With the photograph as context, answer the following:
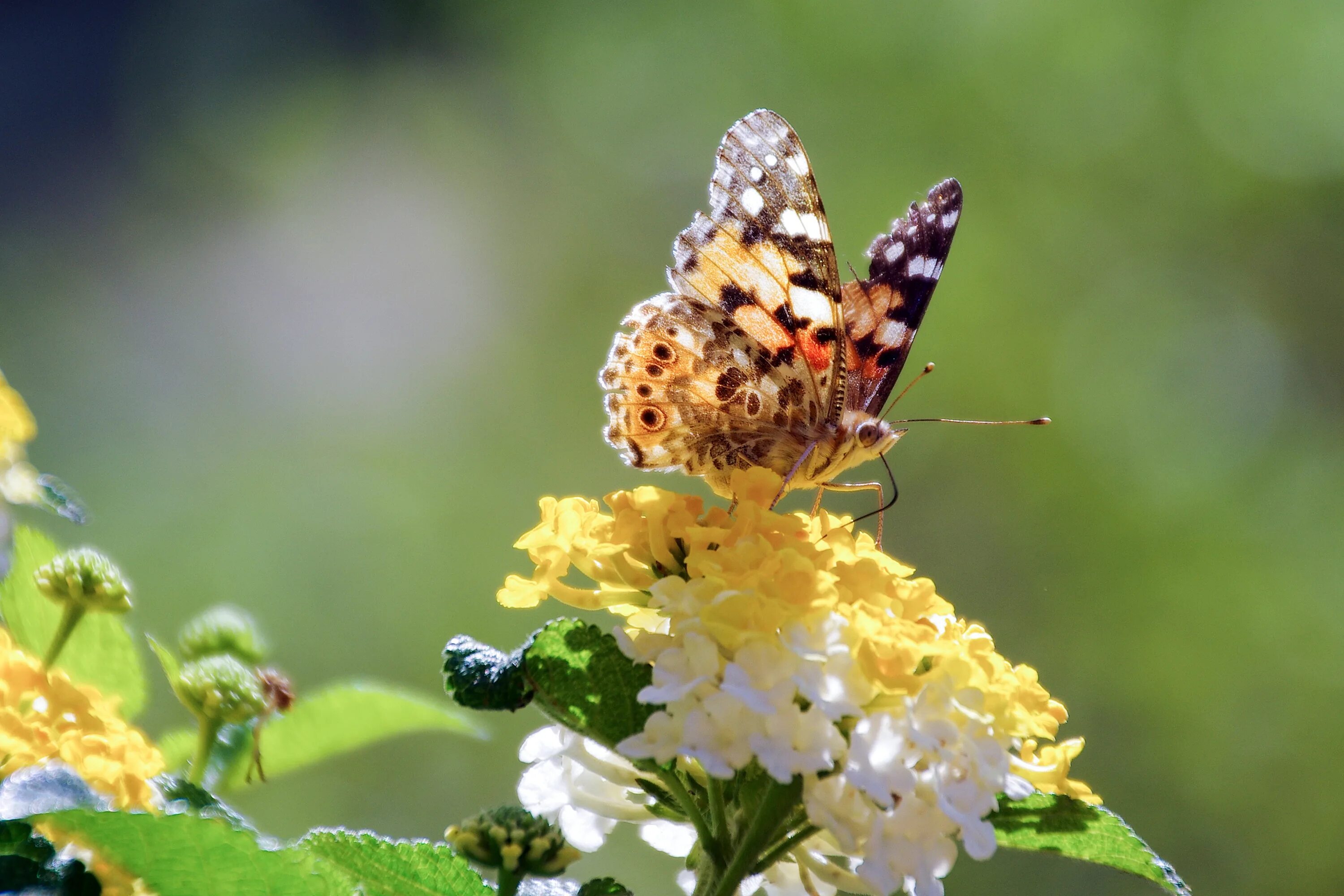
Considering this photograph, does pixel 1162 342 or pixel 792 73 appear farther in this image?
pixel 792 73

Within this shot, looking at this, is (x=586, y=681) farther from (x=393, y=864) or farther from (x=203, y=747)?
(x=203, y=747)

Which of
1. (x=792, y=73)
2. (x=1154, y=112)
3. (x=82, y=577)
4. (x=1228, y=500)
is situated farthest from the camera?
(x=792, y=73)

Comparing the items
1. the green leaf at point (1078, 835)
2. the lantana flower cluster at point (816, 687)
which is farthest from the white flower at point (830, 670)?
the green leaf at point (1078, 835)

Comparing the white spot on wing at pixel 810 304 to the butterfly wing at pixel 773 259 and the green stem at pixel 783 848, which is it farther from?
the green stem at pixel 783 848

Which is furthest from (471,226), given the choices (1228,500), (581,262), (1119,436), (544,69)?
(1228,500)

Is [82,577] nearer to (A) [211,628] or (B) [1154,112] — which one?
(A) [211,628]

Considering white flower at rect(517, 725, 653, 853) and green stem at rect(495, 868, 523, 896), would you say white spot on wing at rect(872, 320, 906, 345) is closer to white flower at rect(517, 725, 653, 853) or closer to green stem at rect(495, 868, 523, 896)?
white flower at rect(517, 725, 653, 853)
